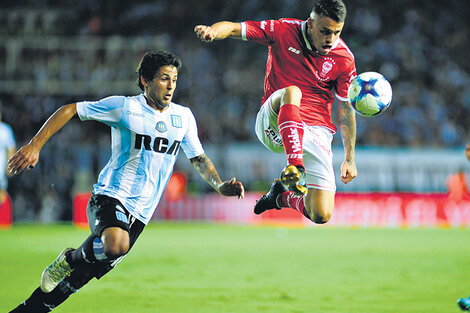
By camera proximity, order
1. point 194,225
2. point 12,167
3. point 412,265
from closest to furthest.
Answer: point 12,167 < point 412,265 < point 194,225

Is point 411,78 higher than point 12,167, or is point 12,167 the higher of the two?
point 411,78

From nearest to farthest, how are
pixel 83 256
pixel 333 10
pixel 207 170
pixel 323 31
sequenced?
pixel 83 256 → pixel 207 170 → pixel 333 10 → pixel 323 31

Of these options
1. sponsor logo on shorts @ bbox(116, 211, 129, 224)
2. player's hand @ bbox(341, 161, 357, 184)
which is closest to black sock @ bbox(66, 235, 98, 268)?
sponsor logo on shorts @ bbox(116, 211, 129, 224)

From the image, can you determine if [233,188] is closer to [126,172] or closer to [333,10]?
[126,172]

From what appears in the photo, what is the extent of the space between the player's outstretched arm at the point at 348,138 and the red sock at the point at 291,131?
1.05 m

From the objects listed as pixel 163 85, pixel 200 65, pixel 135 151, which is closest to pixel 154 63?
pixel 163 85

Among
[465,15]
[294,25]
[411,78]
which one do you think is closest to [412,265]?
[294,25]

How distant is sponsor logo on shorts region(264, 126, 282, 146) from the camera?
274 inches

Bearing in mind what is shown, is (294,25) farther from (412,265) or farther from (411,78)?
(411,78)

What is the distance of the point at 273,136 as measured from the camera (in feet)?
23.0

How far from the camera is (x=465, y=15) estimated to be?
26.7m

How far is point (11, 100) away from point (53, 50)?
236 cm

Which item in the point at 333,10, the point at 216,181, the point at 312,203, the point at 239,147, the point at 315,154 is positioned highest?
the point at 239,147

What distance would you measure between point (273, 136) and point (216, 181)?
1161mm
